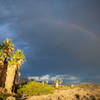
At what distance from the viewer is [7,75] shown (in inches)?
1631

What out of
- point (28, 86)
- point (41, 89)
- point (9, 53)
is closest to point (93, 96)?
point (41, 89)

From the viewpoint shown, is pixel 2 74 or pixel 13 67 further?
pixel 2 74

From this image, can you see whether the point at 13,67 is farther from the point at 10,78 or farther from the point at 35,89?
the point at 35,89

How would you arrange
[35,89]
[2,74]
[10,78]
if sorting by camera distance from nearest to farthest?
1. [35,89]
2. [10,78]
3. [2,74]

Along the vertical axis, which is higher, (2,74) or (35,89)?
(2,74)

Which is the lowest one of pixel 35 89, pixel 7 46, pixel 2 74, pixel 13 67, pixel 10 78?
pixel 35 89

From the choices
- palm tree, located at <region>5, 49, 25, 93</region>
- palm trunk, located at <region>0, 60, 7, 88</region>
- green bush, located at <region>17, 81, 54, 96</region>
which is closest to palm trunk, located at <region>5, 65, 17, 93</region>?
palm tree, located at <region>5, 49, 25, 93</region>

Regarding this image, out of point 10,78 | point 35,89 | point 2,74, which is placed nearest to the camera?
point 35,89

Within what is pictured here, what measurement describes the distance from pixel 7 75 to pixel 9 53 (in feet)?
20.4

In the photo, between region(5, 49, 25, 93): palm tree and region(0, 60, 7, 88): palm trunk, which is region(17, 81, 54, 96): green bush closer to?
region(5, 49, 25, 93): palm tree

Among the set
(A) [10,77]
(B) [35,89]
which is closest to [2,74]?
(A) [10,77]

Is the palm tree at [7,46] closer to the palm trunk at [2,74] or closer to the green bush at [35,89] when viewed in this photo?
the palm trunk at [2,74]

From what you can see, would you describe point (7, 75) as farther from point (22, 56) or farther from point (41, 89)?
point (41, 89)

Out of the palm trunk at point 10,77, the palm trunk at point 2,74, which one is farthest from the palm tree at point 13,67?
the palm trunk at point 2,74
